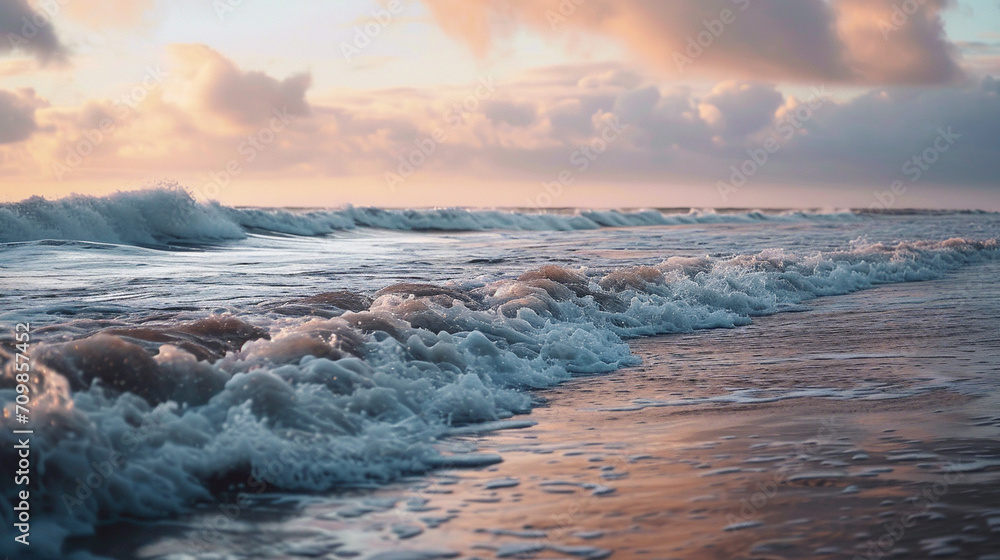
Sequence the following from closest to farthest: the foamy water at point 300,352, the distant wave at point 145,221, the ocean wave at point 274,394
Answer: the ocean wave at point 274,394, the foamy water at point 300,352, the distant wave at point 145,221

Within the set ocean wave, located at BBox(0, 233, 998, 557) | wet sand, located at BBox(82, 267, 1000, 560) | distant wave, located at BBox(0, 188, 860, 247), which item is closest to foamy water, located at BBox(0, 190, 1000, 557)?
ocean wave, located at BBox(0, 233, 998, 557)

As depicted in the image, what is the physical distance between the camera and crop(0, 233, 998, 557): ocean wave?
358cm

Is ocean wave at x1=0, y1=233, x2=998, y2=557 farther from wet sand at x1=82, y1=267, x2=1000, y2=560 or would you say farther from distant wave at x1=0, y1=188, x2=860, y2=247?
distant wave at x1=0, y1=188, x2=860, y2=247

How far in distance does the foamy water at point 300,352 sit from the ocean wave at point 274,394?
12 mm

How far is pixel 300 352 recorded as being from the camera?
5355 millimetres

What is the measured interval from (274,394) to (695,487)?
93.6 inches

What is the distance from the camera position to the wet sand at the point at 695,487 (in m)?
3.11

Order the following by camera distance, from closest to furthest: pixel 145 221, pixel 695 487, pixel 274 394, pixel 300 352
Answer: pixel 695 487 → pixel 274 394 → pixel 300 352 → pixel 145 221

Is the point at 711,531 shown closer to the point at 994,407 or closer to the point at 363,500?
the point at 363,500

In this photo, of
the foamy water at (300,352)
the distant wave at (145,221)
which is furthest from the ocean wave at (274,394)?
the distant wave at (145,221)

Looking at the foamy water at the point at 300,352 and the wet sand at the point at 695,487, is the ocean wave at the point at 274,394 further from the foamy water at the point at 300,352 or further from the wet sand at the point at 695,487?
the wet sand at the point at 695,487

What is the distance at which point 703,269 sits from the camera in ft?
44.1

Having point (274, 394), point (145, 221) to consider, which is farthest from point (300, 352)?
point (145, 221)

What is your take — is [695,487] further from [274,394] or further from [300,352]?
[300,352]
